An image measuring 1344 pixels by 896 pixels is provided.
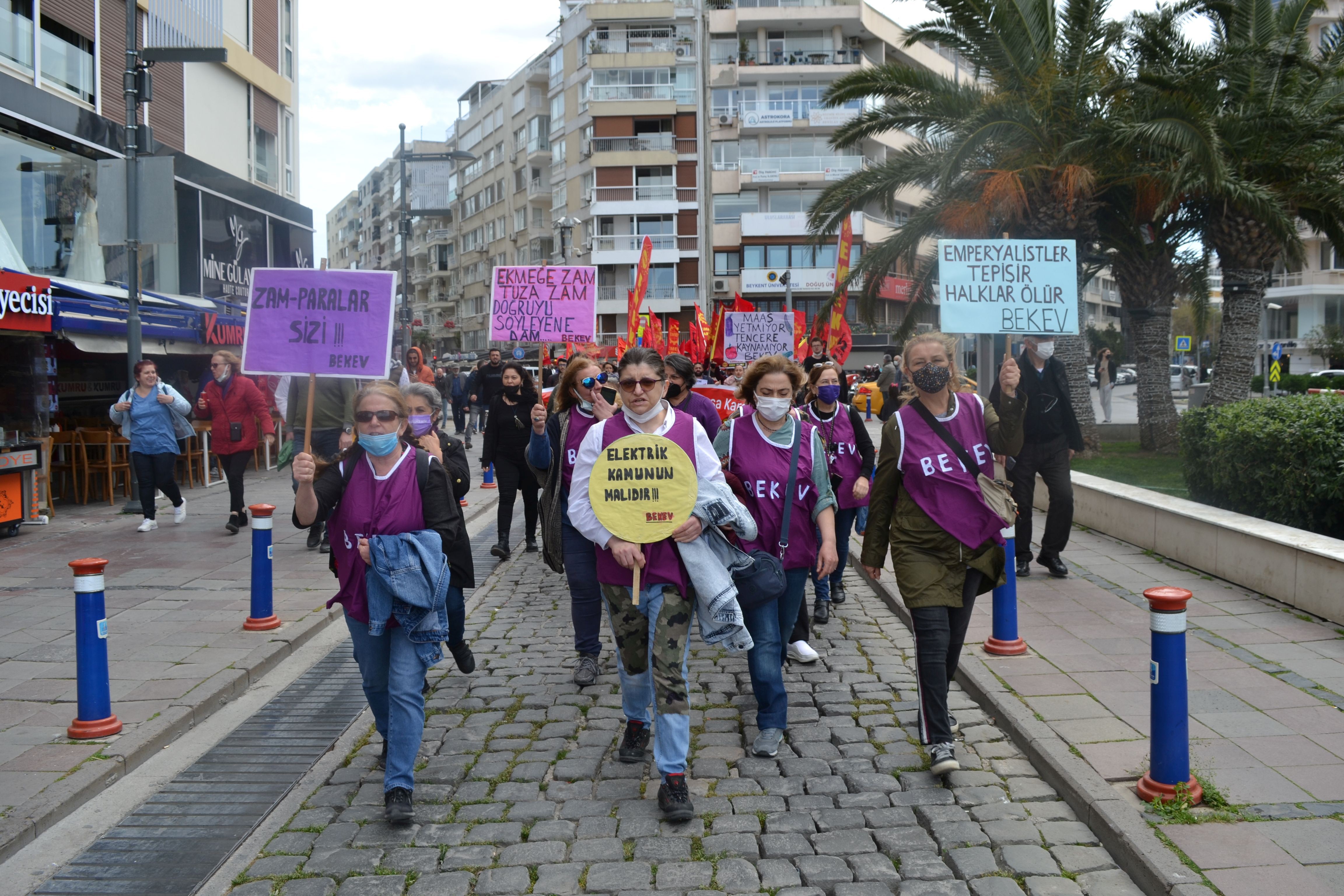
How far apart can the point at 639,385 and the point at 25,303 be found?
9.39 metres

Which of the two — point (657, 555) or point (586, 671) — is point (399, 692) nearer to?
point (657, 555)

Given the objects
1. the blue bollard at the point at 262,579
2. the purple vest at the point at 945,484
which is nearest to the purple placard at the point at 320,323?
the blue bollard at the point at 262,579

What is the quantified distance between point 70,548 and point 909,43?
44.1 ft

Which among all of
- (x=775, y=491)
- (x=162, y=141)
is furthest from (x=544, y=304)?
(x=162, y=141)

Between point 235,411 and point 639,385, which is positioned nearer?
point 639,385

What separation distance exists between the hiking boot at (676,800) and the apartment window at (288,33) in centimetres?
2685

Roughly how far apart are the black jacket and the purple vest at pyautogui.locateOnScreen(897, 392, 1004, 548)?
11.7ft

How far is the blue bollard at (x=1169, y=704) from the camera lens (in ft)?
13.9

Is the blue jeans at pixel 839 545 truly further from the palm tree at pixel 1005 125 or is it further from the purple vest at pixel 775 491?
the palm tree at pixel 1005 125

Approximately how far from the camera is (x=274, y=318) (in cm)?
620

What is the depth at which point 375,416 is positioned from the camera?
4.52m

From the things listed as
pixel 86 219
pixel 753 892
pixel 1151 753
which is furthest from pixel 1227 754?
pixel 86 219

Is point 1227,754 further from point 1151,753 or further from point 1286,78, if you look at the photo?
point 1286,78

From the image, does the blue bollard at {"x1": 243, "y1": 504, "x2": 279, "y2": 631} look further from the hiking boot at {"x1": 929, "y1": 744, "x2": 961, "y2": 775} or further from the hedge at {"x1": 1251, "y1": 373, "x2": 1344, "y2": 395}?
the hedge at {"x1": 1251, "y1": 373, "x2": 1344, "y2": 395}
